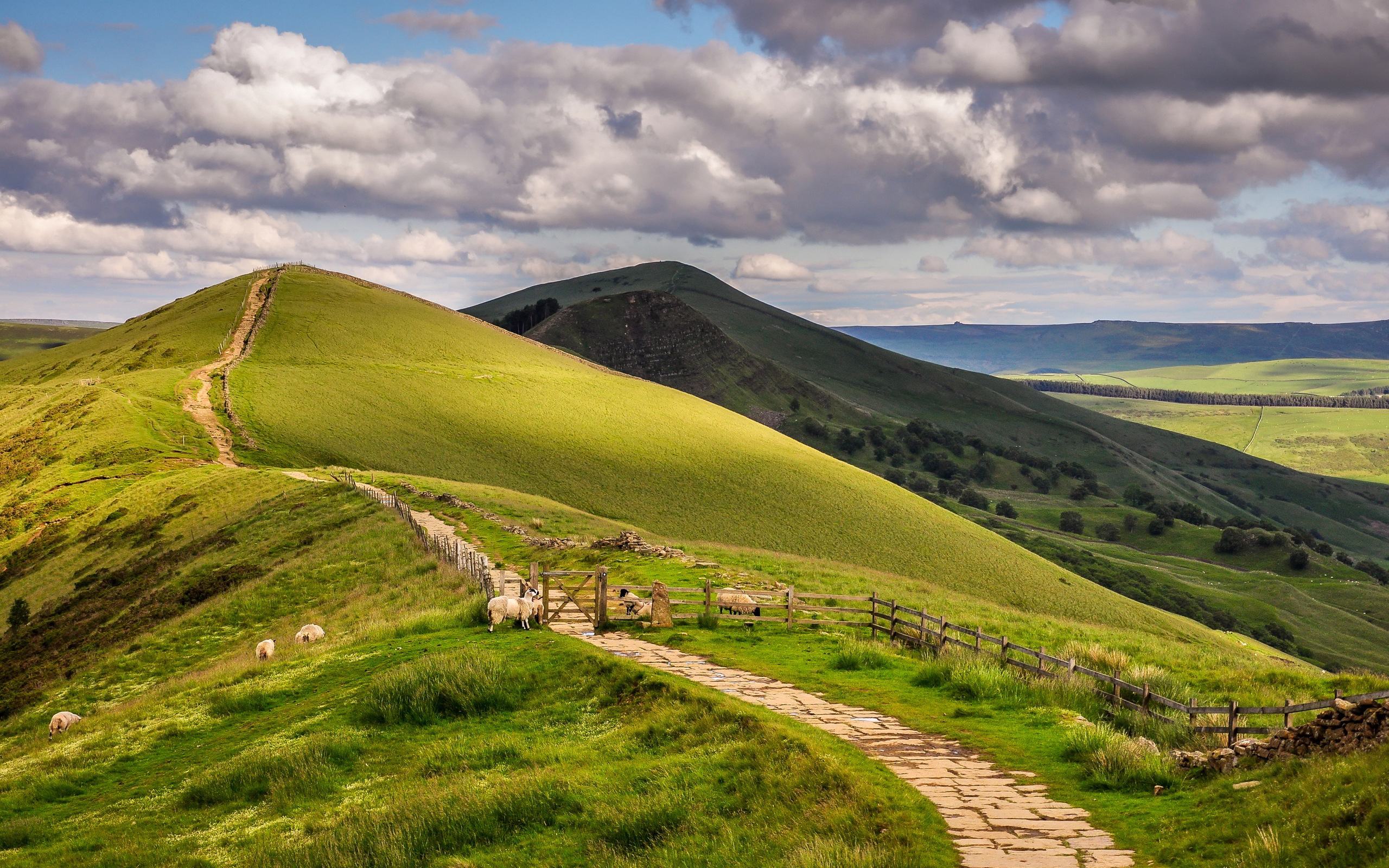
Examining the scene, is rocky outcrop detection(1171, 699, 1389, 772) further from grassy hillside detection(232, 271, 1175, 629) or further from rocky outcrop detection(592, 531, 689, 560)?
grassy hillside detection(232, 271, 1175, 629)

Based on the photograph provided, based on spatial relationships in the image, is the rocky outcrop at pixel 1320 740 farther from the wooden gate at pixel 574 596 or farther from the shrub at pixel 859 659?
the wooden gate at pixel 574 596

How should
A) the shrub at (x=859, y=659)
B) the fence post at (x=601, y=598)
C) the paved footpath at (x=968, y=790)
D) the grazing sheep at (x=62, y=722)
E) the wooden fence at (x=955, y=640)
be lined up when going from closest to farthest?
the paved footpath at (x=968, y=790) → the wooden fence at (x=955, y=640) → the shrub at (x=859, y=659) → the grazing sheep at (x=62, y=722) → the fence post at (x=601, y=598)

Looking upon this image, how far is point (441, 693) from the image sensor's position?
1952 centimetres

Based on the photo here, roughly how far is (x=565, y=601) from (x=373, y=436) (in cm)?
6140

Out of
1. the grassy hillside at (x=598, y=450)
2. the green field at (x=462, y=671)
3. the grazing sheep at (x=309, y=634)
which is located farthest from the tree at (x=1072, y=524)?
the grazing sheep at (x=309, y=634)

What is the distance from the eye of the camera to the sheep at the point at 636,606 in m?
27.8

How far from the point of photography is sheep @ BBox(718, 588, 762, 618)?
1135 inches

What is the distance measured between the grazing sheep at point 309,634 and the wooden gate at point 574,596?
23.8 ft

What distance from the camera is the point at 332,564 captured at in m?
39.7

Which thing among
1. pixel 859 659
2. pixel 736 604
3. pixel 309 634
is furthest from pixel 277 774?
pixel 736 604

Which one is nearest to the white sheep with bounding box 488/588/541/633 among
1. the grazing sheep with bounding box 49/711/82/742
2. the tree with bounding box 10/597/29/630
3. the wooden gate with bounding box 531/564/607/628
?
the wooden gate with bounding box 531/564/607/628

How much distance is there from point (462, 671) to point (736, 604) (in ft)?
36.1

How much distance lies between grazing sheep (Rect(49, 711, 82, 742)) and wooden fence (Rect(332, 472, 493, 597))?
12.2 metres

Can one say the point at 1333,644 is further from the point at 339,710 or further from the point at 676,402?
the point at 339,710
